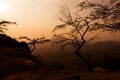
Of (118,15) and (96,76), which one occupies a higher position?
(118,15)

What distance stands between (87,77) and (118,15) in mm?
6985

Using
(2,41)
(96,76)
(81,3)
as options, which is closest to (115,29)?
(81,3)

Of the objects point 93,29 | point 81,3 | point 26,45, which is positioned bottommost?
point 26,45

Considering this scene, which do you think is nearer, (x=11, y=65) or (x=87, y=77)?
(x=87, y=77)

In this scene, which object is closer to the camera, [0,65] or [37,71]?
[37,71]

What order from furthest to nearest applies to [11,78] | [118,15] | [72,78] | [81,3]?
[81,3]
[118,15]
[11,78]
[72,78]

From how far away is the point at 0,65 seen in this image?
2789 cm

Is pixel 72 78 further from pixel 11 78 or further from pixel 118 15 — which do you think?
pixel 118 15

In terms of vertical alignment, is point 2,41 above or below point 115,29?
below

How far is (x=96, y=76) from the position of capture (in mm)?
22641

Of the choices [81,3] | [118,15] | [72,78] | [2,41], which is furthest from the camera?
[2,41]

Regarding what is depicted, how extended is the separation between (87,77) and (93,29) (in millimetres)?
7865

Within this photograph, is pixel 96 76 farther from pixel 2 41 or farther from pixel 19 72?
pixel 2 41

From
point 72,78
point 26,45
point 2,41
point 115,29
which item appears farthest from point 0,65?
point 26,45
